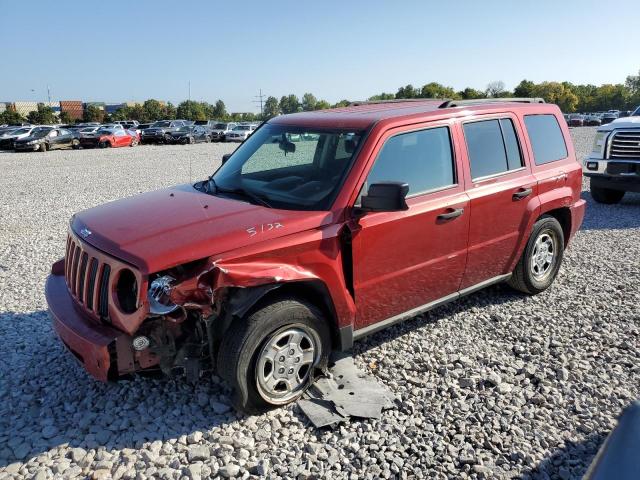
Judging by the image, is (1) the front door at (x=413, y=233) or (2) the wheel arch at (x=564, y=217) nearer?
(1) the front door at (x=413, y=233)

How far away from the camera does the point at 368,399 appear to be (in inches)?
143

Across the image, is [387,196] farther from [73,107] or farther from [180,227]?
[73,107]

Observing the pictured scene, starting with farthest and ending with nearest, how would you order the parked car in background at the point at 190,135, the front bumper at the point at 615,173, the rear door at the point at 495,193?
the parked car in background at the point at 190,135 < the front bumper at the point at 615,173 < the rear door at the point at 495,193

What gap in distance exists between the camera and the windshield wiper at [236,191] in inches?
150

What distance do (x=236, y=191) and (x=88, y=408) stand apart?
1.88m

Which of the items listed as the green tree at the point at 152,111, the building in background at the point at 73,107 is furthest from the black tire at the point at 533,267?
the building in background at the point at 73,107

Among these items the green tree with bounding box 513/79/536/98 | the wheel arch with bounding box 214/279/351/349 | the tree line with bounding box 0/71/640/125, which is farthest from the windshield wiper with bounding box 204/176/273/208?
the green tree with bounding box 513/79/536/98

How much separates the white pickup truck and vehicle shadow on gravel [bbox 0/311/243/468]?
9.27 meters

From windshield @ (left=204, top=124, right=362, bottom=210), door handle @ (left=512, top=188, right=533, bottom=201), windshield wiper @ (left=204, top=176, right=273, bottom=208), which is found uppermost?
windshield @ (left=204, top=124, right=362, bottom=210)

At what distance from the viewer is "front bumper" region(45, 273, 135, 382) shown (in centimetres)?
302

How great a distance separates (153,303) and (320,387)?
4.63 ft

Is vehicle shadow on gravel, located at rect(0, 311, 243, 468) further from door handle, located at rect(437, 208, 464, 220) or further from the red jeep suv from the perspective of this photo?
door handle, located at rect(437, 208, 464, 220)

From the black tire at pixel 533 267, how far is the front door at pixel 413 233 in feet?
3.65

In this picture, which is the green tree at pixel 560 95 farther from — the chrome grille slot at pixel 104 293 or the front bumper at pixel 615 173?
the chrome grille slot at pixel 104 293
